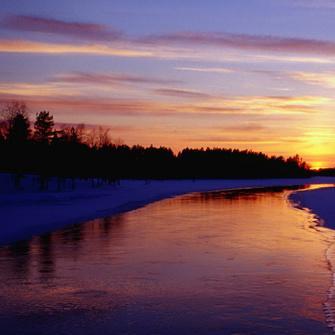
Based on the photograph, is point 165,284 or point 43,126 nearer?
point 165,284

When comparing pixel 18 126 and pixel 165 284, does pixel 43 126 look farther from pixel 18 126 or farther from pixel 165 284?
pixel 165 284

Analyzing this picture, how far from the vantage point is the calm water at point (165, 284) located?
933 cm

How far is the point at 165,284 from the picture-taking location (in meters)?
12.7

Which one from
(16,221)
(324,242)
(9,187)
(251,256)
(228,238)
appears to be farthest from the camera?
(9,187)

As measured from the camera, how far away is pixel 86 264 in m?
15.3

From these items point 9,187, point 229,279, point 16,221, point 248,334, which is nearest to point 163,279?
point 229,279

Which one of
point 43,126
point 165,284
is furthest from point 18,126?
point 165,284

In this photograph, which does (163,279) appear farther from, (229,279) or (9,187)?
(9,187)

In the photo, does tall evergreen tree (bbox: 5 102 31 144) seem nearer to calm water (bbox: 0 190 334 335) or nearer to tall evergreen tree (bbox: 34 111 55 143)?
tall evergreen tree (bbox: 34 111 55 143)

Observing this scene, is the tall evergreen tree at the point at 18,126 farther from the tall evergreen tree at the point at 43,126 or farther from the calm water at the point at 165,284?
the calm water at the point at 165,284

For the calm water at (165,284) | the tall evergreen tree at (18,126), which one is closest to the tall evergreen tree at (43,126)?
the tall evergreen tree at (18,126)

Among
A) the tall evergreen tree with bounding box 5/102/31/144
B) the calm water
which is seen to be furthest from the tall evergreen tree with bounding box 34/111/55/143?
the calm water

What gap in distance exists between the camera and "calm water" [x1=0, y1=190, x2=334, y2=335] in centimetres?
933

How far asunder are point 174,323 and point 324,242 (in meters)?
12.1
